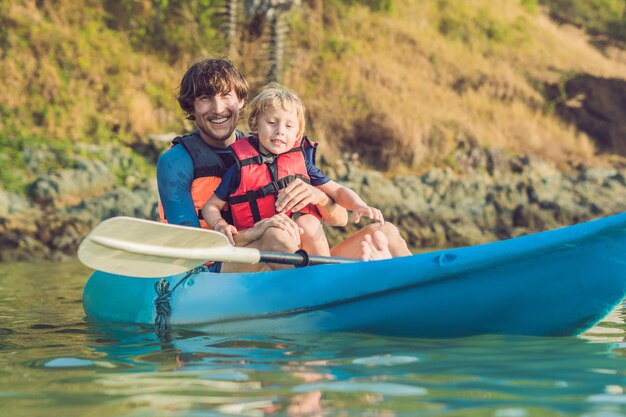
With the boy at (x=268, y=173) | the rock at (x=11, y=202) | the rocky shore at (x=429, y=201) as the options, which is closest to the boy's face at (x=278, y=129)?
the boy at (x=268, y=173)

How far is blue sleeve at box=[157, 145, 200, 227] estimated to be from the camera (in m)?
4.09

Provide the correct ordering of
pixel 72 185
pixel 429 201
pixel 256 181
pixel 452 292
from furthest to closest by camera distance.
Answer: pixel 429 201 < pixel 72 185 < pixel 256 181 < pixel 452 292

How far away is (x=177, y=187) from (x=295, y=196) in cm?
58

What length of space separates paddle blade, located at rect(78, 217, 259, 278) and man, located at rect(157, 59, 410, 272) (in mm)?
318

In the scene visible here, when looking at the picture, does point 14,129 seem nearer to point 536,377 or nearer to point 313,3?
point 313,3

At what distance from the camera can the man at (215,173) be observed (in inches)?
155

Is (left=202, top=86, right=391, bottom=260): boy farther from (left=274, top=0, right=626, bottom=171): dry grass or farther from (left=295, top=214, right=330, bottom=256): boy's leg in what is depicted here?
(left=274, top=0, right=626, bottom=171): dry grass

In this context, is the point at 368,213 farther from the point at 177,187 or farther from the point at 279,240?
the point at 177,187

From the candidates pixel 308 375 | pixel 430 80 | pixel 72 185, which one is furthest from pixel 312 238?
pixel 430 80

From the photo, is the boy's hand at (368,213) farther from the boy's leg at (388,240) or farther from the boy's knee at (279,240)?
the boy's knee at (279,240)

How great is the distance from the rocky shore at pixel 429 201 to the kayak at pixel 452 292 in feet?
20.8

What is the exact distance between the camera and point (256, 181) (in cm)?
404

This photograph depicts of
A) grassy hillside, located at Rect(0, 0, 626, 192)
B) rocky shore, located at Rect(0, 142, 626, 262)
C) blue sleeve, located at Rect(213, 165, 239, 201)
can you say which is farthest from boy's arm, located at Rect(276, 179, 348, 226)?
grassy hillside, located at Rect(0, 0, 626, 192)

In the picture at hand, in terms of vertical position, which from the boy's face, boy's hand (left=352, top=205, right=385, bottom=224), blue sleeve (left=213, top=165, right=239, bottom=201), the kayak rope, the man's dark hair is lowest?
the kayak rope
